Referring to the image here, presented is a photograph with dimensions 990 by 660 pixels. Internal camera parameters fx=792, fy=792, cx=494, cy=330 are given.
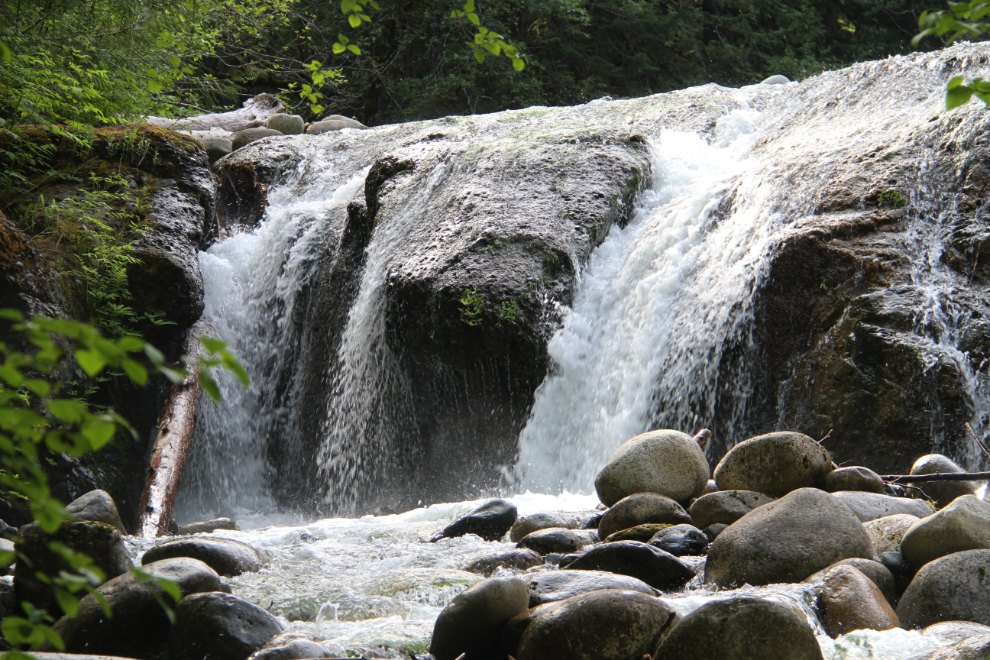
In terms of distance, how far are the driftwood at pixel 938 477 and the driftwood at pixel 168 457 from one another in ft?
14.8

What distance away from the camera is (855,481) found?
4.21 meters

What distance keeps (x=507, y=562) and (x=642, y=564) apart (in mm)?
757

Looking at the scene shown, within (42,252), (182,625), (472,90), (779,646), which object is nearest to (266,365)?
→ (42,252)

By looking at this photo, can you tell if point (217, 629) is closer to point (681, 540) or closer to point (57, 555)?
point (57, 555)

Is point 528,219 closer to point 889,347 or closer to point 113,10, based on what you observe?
point 889,347

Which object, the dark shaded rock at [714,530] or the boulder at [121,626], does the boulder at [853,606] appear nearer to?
the dark shaded rock at [714,530]

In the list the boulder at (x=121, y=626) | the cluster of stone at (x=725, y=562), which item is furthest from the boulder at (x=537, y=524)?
the boulder at (x=121, y=626)

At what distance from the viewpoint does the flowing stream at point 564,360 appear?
3730mm

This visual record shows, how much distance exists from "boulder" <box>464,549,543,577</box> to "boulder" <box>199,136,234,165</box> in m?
10.4

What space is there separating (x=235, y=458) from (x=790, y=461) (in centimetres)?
600

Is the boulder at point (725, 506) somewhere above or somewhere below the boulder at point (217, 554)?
above

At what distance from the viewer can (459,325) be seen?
671 centimetres

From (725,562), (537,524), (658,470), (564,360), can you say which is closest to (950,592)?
(725,562)

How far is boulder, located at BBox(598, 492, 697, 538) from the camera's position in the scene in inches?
169
